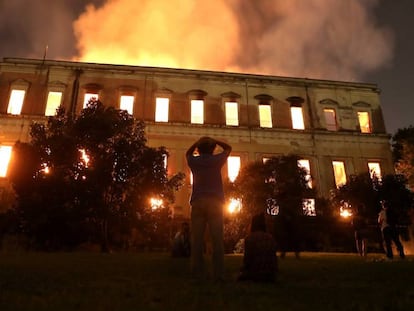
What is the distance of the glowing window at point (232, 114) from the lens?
31094mm

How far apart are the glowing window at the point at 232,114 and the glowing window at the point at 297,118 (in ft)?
16.9

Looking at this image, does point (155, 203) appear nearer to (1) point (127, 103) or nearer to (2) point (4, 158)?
(1) point (127, 103)

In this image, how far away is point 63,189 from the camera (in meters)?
17.5

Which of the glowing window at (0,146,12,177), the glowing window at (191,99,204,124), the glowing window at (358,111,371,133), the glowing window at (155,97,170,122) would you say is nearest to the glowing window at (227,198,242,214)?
→ the glowing window at (191,99,204,124)

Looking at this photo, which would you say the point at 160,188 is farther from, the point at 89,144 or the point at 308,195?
the point at 308,195

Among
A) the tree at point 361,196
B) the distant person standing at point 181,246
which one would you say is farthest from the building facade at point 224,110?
the distant person standing at point 181,246

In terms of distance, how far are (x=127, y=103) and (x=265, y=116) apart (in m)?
12.3

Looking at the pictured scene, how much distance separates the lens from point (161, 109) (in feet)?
A: 101

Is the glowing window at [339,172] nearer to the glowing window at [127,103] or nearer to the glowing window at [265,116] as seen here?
the glowing window at [265,116]

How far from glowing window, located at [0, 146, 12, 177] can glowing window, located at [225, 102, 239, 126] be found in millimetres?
17718

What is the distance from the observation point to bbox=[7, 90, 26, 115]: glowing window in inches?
1134

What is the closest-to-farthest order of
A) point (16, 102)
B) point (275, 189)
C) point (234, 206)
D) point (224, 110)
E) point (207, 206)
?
point (207, 206), point (275, 189), point (234, 206), point (16, 102), point (224, 110)

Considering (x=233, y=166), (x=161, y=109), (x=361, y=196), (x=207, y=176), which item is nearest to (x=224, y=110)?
Result: (x=233, y=166)

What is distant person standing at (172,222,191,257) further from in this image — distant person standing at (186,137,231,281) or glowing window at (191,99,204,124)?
glowing window at (191,99,204,124)
